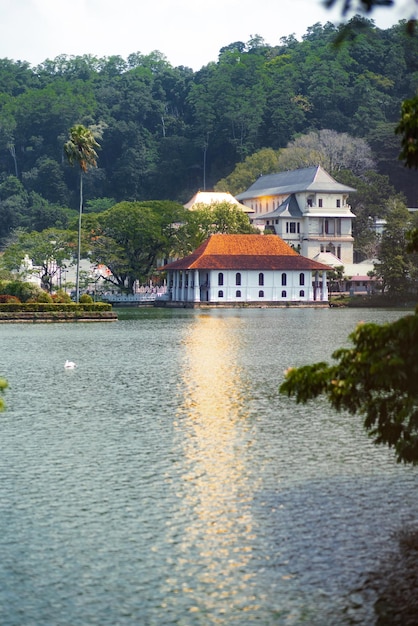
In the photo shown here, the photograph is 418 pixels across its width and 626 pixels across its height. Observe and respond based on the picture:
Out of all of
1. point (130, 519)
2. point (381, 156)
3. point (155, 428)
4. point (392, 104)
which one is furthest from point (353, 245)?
point (130, 519)

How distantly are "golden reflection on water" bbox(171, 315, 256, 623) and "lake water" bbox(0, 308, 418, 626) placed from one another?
0.13 ft

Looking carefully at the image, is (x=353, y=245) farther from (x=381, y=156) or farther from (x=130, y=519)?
(x=130, y=519)

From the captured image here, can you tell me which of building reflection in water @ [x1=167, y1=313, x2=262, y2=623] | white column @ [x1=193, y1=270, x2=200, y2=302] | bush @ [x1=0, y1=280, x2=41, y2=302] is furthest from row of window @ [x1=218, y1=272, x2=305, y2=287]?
building reflection in water @ [x1=167, y1=313, x2=262, y2=623]

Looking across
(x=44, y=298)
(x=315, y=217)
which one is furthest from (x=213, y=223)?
(x=44, y=298)

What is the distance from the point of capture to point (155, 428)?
25.8m

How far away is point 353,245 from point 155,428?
120773 mm

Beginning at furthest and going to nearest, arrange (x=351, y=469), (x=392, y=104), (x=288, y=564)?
(x=392, y=104)
(x=351, y=469)
(x=288, y=564)

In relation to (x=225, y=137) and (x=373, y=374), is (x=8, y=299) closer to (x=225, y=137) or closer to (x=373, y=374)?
(x=373, y=374)

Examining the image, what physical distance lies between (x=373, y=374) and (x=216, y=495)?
20.4 feet

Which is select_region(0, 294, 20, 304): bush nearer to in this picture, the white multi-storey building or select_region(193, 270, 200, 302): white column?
select_region(193, 270, 200, 302): white column

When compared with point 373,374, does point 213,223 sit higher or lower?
higher

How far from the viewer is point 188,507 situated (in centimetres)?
1766

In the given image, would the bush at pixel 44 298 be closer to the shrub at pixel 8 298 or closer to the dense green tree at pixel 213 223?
the shrub at pixel 8 298

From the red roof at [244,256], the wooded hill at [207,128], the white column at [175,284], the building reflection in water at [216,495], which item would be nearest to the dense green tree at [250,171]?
the wooded hill at [207,128]
